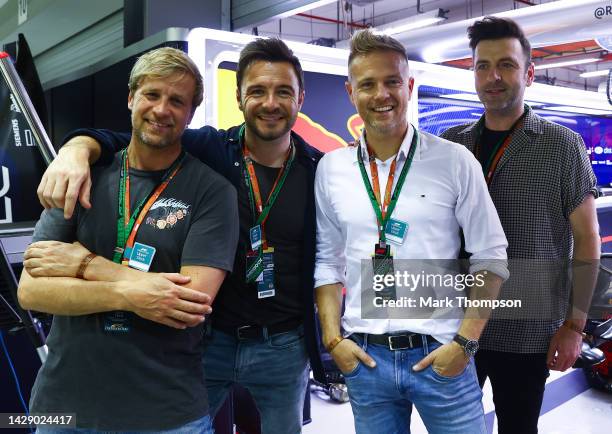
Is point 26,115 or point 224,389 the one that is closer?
point 224,389

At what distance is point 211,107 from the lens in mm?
2514

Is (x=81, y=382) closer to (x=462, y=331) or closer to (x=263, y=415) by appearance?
(x=263, y=415)

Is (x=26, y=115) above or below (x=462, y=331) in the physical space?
above

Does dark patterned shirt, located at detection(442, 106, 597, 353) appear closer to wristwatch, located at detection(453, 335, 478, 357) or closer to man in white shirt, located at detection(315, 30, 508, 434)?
man in white shirt, located at detection(315, 30, 508, 434)

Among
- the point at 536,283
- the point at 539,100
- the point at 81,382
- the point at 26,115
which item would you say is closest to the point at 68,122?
the point at 26,115

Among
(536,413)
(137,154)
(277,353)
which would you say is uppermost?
(137,154)

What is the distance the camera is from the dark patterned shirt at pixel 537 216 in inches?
73.2

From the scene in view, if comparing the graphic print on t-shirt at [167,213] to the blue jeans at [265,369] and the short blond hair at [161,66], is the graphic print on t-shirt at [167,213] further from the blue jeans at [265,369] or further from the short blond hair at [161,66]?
the blue jeans at [265,369]

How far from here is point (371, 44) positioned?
5.24ft

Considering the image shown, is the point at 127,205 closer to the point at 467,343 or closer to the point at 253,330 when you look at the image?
the point at 253,330

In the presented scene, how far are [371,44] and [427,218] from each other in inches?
21.0

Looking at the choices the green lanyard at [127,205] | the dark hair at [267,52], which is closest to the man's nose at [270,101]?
the dark hair at [267,52]

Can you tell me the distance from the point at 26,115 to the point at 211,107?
884 mm

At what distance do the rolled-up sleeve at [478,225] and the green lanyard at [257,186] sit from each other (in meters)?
0.55
